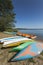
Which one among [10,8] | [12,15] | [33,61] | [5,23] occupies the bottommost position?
[33,61]

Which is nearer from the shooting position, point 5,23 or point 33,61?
point 33,61

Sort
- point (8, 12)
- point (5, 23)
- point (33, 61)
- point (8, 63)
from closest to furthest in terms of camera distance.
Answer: point (8, 63) < point (33, 61) < point (5, 23) < point (8, 12)

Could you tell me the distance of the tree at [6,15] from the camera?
19494mm

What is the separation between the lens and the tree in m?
19.5

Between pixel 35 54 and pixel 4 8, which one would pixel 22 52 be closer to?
pixel 35 54

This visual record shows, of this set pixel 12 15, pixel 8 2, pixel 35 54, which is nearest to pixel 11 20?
pixel 12 15

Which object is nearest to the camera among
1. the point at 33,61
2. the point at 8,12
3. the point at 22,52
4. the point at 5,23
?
the point at 33,61

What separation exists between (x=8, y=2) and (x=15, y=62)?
1842cm

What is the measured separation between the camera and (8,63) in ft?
12.5

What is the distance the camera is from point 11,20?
2055 centimetres

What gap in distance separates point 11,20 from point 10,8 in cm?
263

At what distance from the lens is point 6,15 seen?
20219 millimetres

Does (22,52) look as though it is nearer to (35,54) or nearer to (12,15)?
(35,54)

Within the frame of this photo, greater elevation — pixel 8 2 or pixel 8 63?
pixel 8 2
